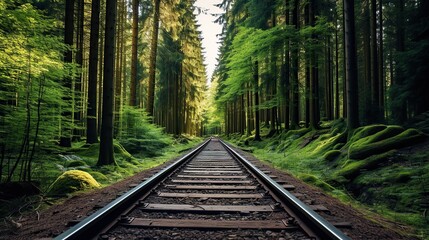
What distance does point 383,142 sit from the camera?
23.9 ft

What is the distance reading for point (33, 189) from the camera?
17.5 feet

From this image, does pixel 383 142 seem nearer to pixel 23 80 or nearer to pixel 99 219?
pixel 99 219

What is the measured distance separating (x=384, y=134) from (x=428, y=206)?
3.66 m

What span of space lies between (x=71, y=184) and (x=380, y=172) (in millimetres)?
7091

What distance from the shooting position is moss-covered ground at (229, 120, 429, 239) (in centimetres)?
469

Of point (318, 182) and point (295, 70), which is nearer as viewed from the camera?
point (318, 182)

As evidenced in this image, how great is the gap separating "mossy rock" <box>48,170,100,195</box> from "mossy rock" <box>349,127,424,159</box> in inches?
280

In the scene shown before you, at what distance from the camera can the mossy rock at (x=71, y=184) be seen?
5.42 m

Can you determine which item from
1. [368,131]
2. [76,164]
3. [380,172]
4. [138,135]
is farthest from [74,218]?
[138,135]

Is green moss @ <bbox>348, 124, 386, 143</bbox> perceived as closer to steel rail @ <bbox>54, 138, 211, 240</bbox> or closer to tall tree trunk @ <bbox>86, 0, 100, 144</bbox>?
steel rail @ <bbox>54, 138, 211, 240</bbox>

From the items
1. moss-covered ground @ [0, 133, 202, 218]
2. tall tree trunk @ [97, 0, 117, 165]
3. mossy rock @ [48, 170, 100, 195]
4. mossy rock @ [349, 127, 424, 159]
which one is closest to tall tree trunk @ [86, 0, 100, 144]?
moss-covered ground @ [0, 133, 202, 218]

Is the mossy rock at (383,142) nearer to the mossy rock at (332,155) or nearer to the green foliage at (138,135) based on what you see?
the mossy rock at (332,155)

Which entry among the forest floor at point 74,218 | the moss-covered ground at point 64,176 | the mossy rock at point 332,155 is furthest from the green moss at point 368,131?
the moss-covered ground at point 64,176

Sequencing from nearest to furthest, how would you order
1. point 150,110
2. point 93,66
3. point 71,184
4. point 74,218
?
point 74,218 → point 71,184 → point 93,66 → point 150,110
